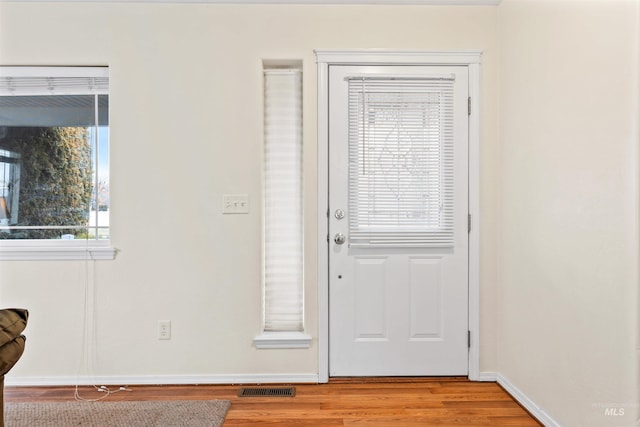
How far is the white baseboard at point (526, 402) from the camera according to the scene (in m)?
1.83

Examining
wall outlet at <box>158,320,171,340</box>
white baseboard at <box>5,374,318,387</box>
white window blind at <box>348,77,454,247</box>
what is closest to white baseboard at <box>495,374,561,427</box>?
white window blind at <box>348,77,454,247</box>

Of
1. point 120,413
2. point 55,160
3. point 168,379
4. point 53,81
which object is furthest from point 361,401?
Result: point 53,81

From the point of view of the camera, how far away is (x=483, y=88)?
233 centimetres

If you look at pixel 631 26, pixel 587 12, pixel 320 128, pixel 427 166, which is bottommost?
pixel 427 166

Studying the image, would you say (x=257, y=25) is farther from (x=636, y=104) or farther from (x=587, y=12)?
(x=636, y=104)

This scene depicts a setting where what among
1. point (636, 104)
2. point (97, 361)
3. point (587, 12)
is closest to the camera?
point (636, 104)

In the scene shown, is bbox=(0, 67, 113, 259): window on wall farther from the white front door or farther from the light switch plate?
the white front door

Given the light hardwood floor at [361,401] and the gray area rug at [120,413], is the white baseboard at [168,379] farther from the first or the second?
the gray area rug at [120,413]

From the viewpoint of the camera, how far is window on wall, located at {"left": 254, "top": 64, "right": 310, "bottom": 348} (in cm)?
239

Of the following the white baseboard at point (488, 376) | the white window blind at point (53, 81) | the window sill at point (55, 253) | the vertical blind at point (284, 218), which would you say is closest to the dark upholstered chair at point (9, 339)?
the window sill at point (55, 253)

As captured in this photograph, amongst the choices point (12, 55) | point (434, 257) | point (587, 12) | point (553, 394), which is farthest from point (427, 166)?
point (12, 55)

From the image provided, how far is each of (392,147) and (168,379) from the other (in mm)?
2028

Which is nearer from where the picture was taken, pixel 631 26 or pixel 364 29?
pixel 631 26

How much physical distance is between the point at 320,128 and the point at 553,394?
1.90m
